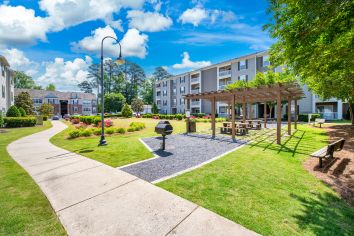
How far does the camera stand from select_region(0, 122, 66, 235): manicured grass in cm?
309

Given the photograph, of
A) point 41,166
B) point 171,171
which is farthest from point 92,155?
point 171,171

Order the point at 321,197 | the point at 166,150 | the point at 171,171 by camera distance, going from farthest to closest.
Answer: the point at 166,150 → the point at 171,171 → the point at 321,197

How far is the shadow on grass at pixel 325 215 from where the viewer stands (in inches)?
123

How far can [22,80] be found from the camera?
73.0 m

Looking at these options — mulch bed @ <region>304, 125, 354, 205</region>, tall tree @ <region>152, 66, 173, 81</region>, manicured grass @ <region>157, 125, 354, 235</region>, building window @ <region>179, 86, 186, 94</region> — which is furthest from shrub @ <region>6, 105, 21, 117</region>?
tall tree @ <region>152, 66, 173, 81</region>

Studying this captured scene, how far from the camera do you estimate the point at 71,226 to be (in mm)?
3201

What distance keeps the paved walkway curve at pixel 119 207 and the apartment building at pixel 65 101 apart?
234 ft

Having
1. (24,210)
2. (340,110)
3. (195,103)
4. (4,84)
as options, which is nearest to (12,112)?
(4,84)

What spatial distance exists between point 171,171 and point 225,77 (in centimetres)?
3709

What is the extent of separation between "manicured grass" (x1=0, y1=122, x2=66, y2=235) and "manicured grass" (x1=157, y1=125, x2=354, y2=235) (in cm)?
253

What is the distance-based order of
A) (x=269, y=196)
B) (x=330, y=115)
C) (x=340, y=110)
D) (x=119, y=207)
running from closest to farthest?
1. (x=119, y=207)
2. (x=269, y=196)
3. (x=340, y=110)
4. (x=330, y=115)

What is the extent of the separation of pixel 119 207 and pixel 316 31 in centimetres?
731

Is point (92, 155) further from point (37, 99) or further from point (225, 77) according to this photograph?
point (37, 99)

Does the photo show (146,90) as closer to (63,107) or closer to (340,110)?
(63,107)
